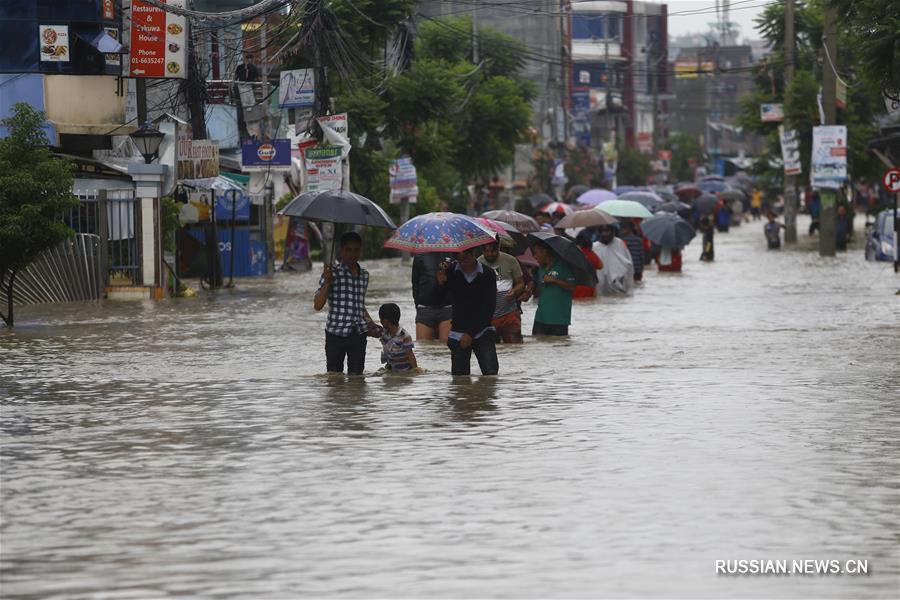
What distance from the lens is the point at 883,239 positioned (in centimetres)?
4275

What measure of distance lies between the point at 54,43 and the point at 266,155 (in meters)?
6.43

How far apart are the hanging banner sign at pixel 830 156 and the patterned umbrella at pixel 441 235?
31223 millimetres

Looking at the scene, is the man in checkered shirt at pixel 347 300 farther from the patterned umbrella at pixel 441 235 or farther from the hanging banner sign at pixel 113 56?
the hanging banner sign at pixel 113 56

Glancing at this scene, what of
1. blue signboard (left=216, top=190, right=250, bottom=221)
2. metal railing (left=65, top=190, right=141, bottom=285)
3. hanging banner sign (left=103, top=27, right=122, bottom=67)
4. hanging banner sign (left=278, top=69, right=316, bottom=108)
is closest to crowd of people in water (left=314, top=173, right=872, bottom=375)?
hanging banner sign (left=278, top=69, right=316, bottom=108)

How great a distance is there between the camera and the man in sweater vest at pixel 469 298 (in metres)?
15.7

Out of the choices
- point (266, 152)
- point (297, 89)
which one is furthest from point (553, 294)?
point (266, 152)

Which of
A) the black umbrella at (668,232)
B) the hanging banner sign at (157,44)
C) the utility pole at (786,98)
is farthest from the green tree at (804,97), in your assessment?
the hanging banner sign at (157,44)

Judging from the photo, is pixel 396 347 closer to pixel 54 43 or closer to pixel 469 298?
pixel 469 298

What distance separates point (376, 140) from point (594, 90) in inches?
4345

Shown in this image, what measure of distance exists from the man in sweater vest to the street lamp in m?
A: 15.5

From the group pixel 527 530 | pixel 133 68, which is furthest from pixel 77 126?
pixel 527 530

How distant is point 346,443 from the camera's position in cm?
1208

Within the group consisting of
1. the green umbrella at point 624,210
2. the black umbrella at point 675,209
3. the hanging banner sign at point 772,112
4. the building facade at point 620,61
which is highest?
the building facade at point 620,61

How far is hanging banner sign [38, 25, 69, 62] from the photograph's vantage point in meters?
30.7
